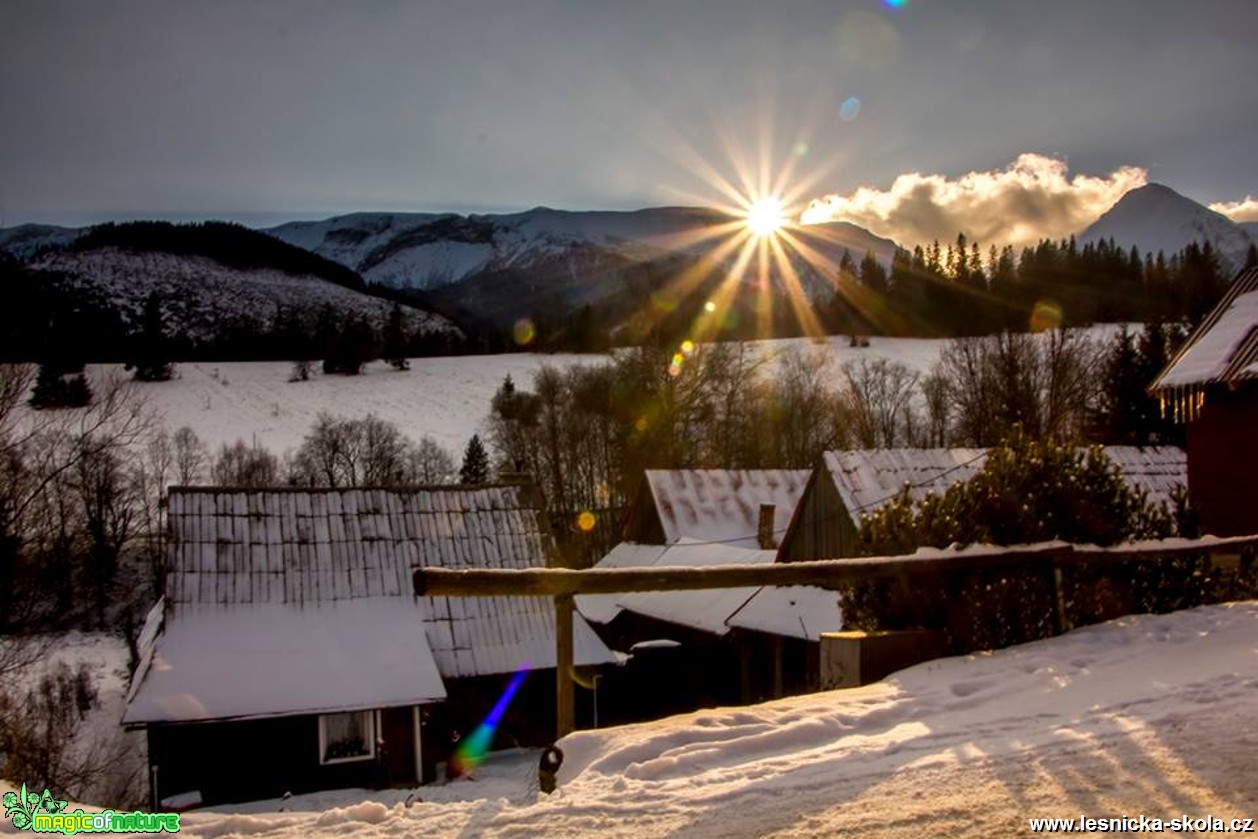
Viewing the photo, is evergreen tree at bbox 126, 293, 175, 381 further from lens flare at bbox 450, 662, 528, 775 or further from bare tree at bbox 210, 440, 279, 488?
lens flare at bbox 450, 662, 528, 775

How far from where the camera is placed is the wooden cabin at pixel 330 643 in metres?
15.9

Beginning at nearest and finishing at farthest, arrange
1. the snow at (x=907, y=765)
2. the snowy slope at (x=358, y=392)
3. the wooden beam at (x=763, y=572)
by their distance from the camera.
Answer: the snow at (x=907, y=765), the wooden beam at (x=763, y=572), the snowy slope at (x=358, y=392)

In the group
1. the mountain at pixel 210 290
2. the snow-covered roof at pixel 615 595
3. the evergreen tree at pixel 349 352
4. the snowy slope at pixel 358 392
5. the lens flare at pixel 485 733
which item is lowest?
the lens flare at pixel 485 733

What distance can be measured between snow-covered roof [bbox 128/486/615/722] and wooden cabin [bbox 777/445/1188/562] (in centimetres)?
640

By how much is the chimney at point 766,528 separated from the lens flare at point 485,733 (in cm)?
1097

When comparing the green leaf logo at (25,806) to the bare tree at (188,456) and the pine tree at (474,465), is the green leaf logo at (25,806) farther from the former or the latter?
the bare tree at (188,456)

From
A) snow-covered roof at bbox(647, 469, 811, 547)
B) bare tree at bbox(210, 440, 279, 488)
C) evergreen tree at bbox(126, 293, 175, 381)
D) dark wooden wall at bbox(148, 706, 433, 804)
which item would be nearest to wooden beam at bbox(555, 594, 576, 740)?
dark wooden wall at bbox(148, 706, 433, 804)

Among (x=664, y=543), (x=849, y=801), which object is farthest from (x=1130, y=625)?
(x=664, y=543)

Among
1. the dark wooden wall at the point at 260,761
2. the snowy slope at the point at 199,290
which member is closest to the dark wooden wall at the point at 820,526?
the dark wooden wall at the point at 260,761

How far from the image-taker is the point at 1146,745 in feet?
15.0

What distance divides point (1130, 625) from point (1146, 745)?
12.0ft

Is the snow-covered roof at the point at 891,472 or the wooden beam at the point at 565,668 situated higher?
the snow-covered roof at the point at 891,472

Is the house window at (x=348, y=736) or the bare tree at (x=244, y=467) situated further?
the bare tree at (x=244, y=467)

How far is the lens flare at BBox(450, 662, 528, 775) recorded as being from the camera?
60.4ft
